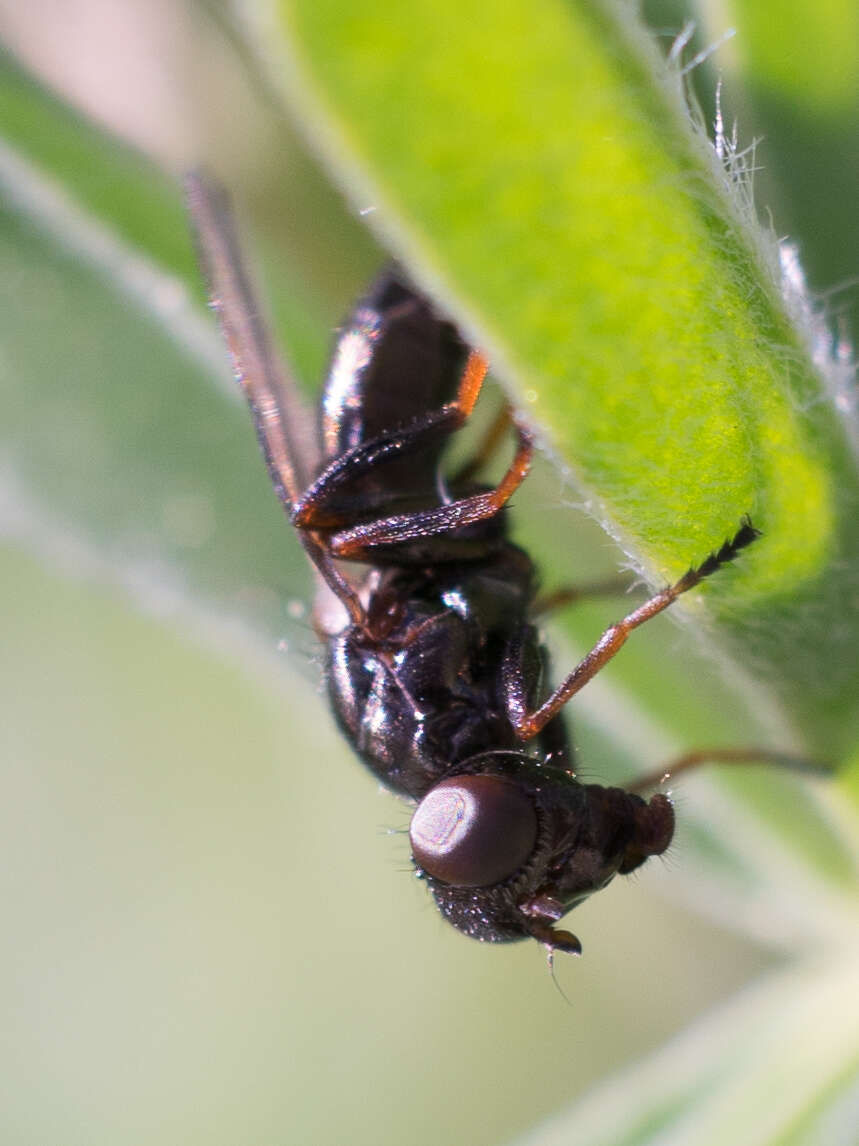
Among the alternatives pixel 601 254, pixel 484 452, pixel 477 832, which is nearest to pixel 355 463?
pixel 484 452

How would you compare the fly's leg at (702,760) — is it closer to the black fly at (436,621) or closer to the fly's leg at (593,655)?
the black fly at (436,621)

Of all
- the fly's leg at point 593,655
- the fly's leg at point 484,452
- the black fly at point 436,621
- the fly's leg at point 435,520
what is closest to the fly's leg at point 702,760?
the black fly at point 436,621

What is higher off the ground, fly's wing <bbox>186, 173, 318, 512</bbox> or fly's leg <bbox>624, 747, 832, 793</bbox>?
fly's wing <bbox>186, 173, 318, 512</bbox>

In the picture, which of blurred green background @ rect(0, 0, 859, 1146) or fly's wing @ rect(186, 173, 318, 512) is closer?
fly's wing @ rect(186, 173, 318, 512)

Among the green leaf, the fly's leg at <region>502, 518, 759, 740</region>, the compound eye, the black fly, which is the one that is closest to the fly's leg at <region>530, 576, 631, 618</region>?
the black fly

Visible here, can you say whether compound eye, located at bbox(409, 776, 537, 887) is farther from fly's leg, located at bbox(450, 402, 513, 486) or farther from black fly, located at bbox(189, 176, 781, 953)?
fly's leg, located at bbox(450, 402, 513, 486)

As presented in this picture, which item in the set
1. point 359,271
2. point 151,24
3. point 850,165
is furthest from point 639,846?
point 151,24

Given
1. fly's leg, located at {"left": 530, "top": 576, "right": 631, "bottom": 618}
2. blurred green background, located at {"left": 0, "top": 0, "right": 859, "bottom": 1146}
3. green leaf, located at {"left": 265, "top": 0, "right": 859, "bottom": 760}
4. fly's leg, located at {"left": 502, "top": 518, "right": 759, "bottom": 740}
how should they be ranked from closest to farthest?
green leaf, located at {"left": 265, "top": 0, "right": 859, "bottom": 760}
fly's leg, located at {"left": 502, "top": 518, "right": 759, "bottom": 740}
blurred green background, located at {"left": 0, "top": 0, "right": 859, "bottom": 1146}
fly's leg, located at {"left": 530, "top": 576, "right": 631, "bottom": 618}
